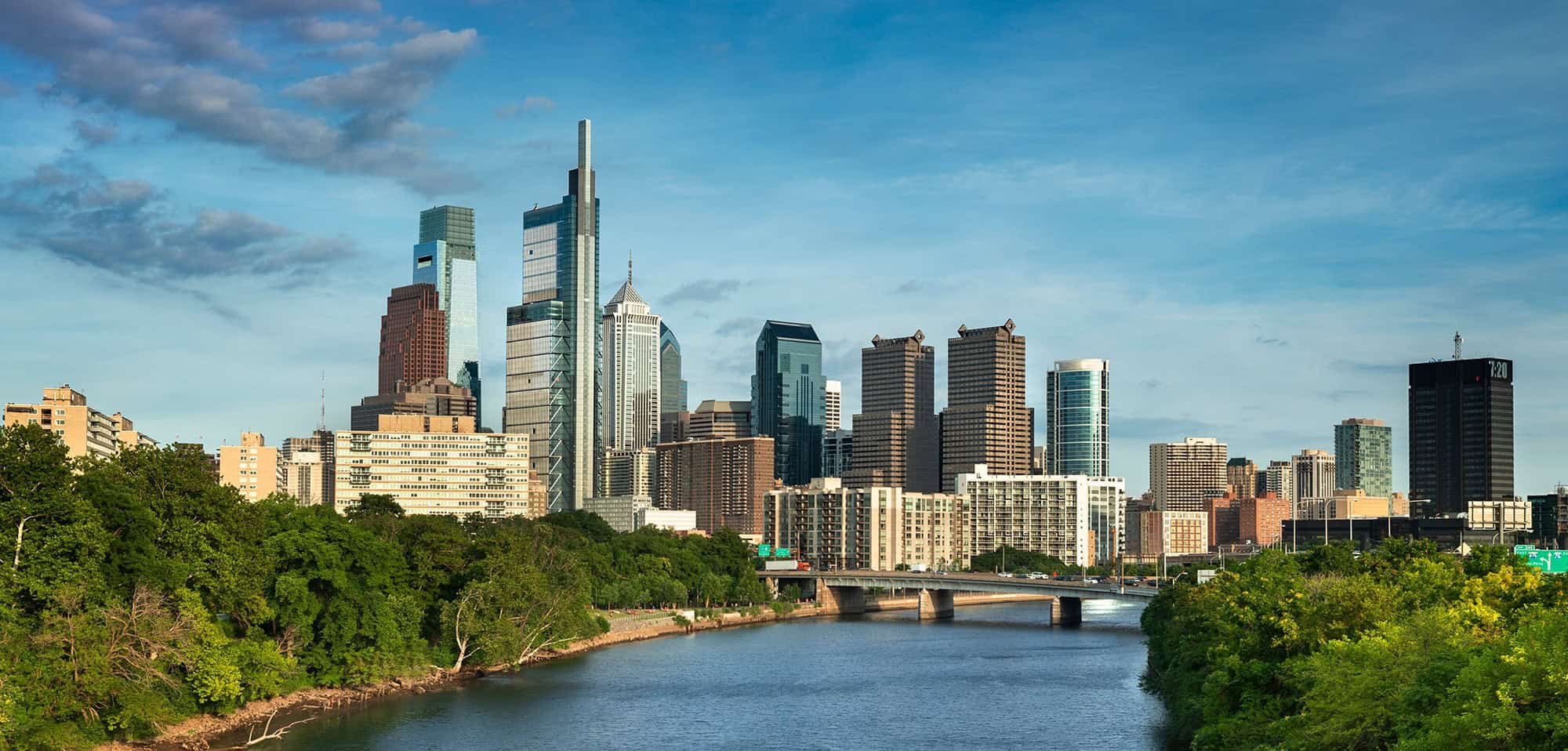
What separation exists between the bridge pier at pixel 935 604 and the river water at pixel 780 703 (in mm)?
49149

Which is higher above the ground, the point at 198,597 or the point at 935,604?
the point at 198,597

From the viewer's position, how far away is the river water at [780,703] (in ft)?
261

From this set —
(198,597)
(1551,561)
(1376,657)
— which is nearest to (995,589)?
(1551,561)

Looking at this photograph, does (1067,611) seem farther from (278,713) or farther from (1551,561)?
(278,713)

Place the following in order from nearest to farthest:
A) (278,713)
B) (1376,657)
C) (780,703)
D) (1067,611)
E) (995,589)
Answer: (1376,657) < (278,713) < (780,703) < (1067,611) < (995,589)

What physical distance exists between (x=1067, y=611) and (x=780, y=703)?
289ft

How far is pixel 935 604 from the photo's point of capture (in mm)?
194875

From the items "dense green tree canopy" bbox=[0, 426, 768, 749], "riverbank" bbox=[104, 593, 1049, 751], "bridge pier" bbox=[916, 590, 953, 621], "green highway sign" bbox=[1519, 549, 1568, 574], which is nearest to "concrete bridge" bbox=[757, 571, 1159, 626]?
"bridge pier" bbox=[916, 590, 953, 621]

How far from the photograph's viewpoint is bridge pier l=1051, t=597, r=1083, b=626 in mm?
175750

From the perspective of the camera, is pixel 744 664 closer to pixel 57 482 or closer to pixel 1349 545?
pixel 1349 545

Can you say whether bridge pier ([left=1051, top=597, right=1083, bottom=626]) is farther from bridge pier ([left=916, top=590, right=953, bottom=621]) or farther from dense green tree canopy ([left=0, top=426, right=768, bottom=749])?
dense green tree canopy ([left=0, top=426, right=768, bottom=749])

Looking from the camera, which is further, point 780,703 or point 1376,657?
point 780,703

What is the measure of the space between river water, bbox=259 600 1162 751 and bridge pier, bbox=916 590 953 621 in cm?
4915

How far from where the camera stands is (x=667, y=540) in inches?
7402
